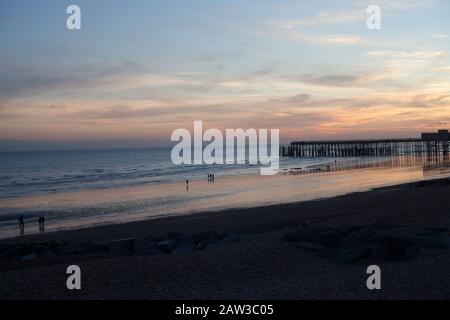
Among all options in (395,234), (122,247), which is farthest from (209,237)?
(395,234)

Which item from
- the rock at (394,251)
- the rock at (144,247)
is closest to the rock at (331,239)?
the rock at (394,251)

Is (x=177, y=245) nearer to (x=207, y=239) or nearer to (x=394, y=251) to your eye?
(x=207, y=239)

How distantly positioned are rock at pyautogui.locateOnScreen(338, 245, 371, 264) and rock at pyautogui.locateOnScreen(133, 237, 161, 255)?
13.4 ft

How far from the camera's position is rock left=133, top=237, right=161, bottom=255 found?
1093 centimetres

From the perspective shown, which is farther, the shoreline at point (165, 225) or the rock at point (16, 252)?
the shoreline at point (165, 225)

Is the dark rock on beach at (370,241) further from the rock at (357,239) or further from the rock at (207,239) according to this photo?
the rock at (207,239)

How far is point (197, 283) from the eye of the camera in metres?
7.52

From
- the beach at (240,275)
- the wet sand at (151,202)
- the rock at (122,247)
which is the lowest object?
the wet sand at (151,202)

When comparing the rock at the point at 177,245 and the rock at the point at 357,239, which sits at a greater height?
the rock at the point at 357,239

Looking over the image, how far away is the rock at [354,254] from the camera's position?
27.9ft

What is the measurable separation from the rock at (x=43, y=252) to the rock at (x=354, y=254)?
6778 millimetres

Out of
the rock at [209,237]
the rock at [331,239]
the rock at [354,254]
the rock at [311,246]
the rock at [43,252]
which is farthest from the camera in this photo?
the rock at [43,252]
